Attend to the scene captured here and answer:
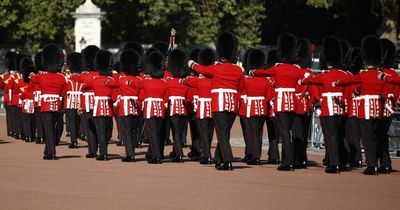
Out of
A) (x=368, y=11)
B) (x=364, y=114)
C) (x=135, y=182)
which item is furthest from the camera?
(x=368, y=11)

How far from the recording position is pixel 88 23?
40938 mm

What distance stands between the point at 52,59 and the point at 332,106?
4.98m

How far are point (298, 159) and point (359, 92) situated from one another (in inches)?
61.6

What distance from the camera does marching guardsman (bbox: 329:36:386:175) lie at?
1570 cm

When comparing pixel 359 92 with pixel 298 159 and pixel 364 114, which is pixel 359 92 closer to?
pixel 364 114

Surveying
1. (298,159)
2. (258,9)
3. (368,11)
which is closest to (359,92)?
(298,159)

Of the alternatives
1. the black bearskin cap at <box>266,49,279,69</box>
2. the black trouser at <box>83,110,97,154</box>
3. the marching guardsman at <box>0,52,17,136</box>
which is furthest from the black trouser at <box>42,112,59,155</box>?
the marching guardsman at <box>0,52,17,136</box>

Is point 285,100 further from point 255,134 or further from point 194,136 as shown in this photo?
point 194,136

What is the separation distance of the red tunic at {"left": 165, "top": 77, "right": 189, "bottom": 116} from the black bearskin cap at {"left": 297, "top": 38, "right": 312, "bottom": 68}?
5.55 ft

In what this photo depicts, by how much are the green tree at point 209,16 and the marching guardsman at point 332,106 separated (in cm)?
2612

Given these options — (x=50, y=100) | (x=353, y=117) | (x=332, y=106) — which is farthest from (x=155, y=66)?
(x=353, y=117)

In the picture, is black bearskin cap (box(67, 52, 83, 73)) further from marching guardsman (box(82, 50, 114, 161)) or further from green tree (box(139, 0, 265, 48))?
green tree (box(139, 0, 265, 48))

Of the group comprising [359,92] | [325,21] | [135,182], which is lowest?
[135,182]

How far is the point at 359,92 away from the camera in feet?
52.2
